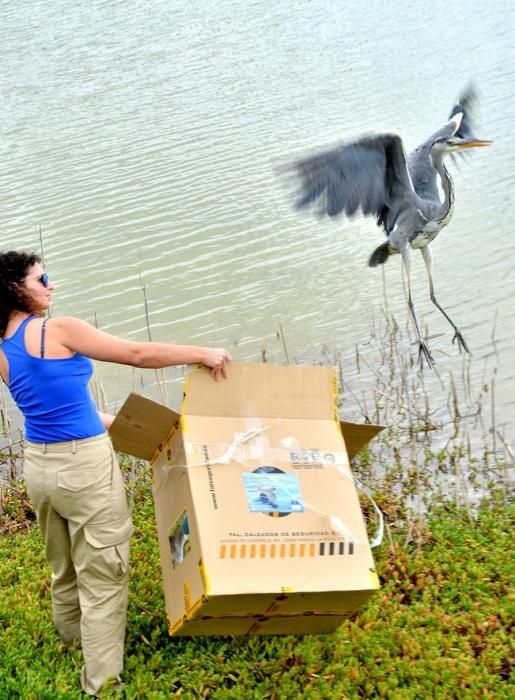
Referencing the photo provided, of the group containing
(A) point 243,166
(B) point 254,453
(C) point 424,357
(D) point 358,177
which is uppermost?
(A) point 243,166

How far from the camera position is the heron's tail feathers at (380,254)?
22.9ft

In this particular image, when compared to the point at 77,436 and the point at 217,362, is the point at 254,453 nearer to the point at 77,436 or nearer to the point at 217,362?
the point at 217,362

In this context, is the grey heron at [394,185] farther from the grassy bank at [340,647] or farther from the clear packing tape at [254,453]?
the clear packing tape at [254,453]

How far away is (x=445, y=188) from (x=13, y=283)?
4543 millimetres

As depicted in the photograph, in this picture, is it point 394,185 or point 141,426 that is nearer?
point 141,426

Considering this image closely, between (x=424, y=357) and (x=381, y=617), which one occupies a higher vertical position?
(x=424, y=357)

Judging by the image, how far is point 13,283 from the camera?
2738 mm

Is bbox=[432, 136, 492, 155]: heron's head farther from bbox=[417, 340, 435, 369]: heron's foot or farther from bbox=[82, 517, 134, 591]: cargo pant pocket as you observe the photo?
bbox=[82, 517, 134, 591]: cargo pant pocket

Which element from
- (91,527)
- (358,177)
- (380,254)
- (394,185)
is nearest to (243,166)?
(380,254)

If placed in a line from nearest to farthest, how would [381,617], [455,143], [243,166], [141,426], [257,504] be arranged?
[257,504], [141,426], [381,617], [455,143], [243,166]

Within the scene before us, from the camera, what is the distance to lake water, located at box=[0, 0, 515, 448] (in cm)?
718

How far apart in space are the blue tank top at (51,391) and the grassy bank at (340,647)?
0.85 meters

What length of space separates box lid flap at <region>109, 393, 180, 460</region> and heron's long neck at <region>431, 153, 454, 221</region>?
421cm

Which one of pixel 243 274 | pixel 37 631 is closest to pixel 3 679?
pixel 37 631
